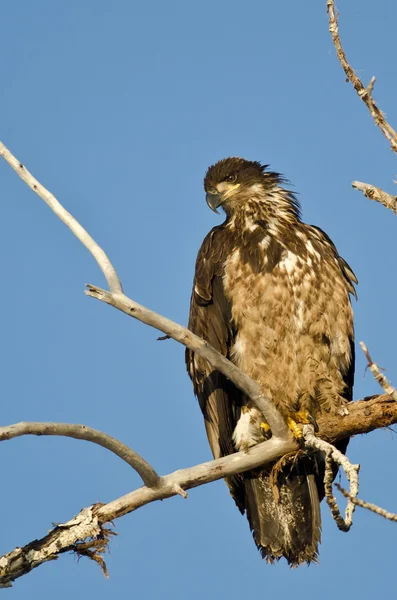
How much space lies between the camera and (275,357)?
632 centimetres

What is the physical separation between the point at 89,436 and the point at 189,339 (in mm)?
781

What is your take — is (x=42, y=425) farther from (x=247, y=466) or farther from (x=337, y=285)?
(x=337, y=285)

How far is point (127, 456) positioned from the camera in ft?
15.4

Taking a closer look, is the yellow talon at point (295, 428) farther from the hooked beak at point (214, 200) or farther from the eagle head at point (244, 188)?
the hooked beak at point (214, 200)

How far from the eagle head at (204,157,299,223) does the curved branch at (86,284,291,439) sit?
202 cm

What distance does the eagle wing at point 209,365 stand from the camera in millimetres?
6379

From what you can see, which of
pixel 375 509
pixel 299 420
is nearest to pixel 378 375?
pixel 375 509

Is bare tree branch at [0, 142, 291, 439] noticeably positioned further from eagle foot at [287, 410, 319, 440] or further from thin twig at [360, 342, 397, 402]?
thin twig at [360, 342, 397, 402]

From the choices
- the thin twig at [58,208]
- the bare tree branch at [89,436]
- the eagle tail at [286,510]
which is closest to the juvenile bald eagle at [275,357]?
the eagle tail at [286,510]

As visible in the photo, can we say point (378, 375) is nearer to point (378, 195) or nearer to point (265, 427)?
point (378, 195)

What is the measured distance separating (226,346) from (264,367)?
32 centimetres

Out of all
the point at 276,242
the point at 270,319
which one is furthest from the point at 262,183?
the point at 270,319

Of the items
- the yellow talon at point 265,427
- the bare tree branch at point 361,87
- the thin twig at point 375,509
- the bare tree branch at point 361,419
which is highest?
the bare tree branch at point 361,87

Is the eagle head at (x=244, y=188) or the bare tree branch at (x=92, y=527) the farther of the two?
the eagle head at (x=244, y=188)
